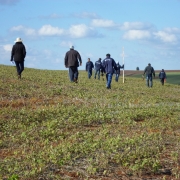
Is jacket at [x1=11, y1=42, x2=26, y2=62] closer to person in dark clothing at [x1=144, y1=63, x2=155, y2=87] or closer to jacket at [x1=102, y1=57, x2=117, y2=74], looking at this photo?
jacket at [x1=102, y1=57, x2=117, y2=74]

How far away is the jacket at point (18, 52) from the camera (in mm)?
24000

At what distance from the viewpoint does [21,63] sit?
2428cm

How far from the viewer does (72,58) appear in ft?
83.5

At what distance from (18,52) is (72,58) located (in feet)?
9.65

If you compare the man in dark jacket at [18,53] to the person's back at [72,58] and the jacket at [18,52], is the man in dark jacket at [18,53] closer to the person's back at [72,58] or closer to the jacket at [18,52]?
the jacket at [18,52]

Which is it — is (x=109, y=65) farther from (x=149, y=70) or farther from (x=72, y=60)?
(x=149, y=70)

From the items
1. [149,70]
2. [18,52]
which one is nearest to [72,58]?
[18,52]

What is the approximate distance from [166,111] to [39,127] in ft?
17.5

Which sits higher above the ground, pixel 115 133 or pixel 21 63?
pixel 21 63

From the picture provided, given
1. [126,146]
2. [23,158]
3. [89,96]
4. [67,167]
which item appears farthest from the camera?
[89,96]

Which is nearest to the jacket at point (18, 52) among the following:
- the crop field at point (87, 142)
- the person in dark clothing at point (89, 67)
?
the crop field at point (87, 142)

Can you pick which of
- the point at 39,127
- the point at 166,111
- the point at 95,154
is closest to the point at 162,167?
the point at 95,154

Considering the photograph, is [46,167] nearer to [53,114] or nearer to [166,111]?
[53,114]

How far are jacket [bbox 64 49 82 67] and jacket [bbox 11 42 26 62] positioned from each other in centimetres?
254
